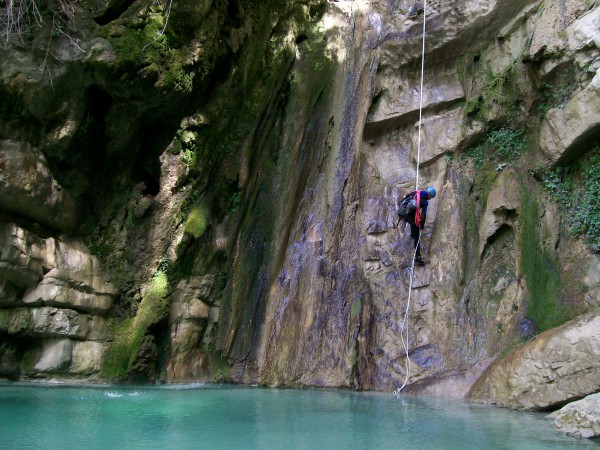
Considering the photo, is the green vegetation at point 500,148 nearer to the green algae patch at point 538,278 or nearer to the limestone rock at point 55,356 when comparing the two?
the green algae patch at point 538,278

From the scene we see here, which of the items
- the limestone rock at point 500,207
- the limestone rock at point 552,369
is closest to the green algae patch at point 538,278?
the limestone rock at point 500,207

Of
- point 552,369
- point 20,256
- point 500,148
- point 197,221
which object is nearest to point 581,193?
point 500,148

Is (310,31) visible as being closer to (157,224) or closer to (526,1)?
(526,1)

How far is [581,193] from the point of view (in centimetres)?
933

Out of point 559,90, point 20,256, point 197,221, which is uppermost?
point 559,90

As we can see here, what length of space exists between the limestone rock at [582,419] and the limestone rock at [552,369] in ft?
3.16

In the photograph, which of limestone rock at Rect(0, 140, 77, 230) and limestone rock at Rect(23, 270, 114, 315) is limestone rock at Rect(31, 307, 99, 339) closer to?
limestone rock at Rect(23, 270, 114, 315)

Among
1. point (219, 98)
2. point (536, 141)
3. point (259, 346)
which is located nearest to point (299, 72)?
point (219, 98)

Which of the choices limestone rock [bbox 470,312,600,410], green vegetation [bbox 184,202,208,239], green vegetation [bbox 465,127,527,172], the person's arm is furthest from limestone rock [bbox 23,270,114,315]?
green vegetation [bbox 465,127,527,172]

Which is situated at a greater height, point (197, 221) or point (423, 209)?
point (423, 209)

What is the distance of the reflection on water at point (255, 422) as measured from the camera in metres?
5.06

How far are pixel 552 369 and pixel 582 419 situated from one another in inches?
59.7

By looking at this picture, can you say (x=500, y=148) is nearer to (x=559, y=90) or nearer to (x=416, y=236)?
(x=559, y=90)

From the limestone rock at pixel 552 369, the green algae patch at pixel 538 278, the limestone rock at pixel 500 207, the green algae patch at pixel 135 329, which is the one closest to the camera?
the limestone rock at pixel 552 369
